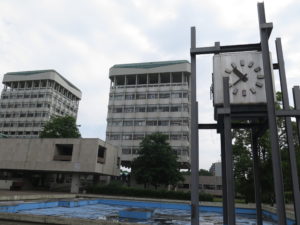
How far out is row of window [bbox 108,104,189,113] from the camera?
173ft

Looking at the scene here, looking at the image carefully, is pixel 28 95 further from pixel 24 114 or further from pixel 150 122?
pixel 150 122

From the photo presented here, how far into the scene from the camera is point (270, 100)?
244 inches

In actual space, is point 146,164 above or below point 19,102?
below

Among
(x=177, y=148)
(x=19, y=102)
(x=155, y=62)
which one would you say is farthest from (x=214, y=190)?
(x=19, y=102)

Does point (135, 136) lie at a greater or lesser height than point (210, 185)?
greater

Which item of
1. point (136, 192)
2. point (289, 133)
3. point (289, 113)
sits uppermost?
point (289, 113)

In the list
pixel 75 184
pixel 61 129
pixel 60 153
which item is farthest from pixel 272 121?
pixel 61 129

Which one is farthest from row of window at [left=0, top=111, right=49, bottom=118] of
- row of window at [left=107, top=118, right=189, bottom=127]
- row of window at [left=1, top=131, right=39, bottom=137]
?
row of window at [left=107, top=118, right=189, bottom=127]

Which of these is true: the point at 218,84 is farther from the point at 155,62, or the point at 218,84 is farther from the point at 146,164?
A: the point at 155,62

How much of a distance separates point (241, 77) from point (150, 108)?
48507mm

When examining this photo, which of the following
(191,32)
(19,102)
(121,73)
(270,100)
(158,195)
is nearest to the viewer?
(270,100)

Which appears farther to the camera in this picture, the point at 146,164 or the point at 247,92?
the point at 146,164

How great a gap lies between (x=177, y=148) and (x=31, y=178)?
1051 inches

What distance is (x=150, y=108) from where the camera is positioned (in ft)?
181
